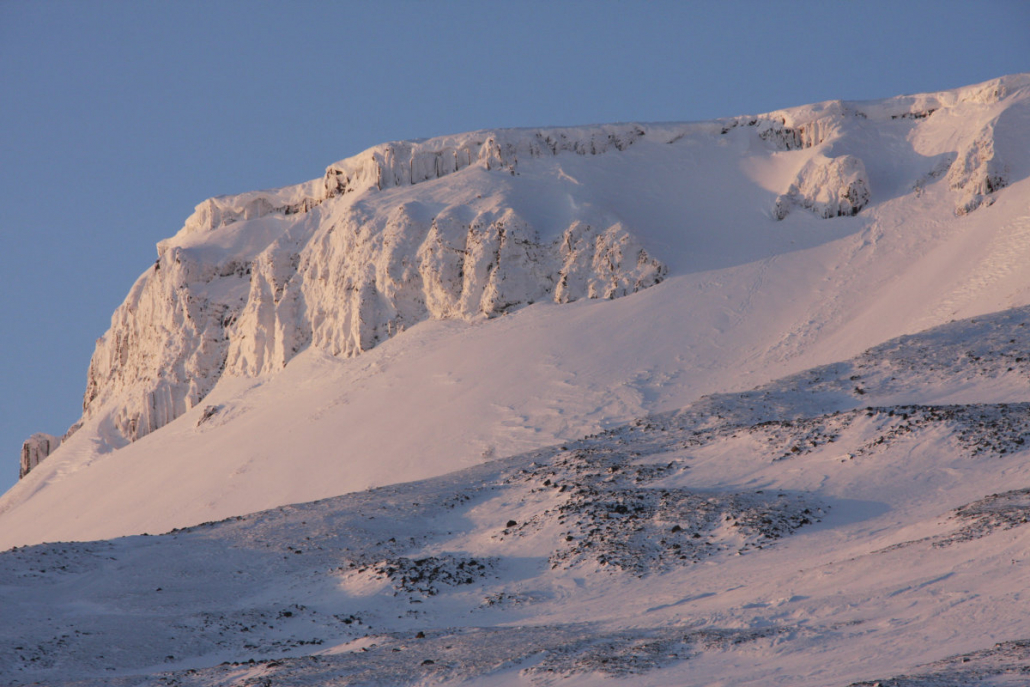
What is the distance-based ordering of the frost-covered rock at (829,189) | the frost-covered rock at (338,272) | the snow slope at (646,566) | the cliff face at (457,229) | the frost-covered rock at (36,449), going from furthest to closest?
1. the frost-covered rock at (36,449)
2. the frost-covered rock at (829,189)
3. the frost-covered rock at (338,272)
4. the cliff face at (457,229)
5. the snow slope at (646,566)

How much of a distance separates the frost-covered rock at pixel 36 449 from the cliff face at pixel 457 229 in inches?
8.0

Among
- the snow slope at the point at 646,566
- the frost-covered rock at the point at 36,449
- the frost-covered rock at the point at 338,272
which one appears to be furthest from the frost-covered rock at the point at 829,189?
the frost-covered rock at the point at 36,449

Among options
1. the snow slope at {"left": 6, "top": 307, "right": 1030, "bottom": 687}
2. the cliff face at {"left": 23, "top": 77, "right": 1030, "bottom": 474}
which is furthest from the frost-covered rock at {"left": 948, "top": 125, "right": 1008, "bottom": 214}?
the snow slope at {"left": 6, "top": 307, "right": 1030, "bottom": 687}

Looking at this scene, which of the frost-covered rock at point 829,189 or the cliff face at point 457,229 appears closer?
the cliff face at point 457,229

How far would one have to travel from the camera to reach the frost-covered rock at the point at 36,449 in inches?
3511

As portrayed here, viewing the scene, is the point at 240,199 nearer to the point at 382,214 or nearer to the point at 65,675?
the point at 382,214

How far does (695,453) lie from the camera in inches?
A: 1400

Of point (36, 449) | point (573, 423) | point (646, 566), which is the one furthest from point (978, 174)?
point (36, 449)

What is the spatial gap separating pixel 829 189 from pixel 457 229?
954 inches

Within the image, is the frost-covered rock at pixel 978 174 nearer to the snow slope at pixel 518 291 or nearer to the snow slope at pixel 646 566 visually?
the snow slope at pixel 518 291

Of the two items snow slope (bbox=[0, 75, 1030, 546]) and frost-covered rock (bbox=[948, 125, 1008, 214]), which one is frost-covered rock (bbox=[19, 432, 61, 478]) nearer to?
snow slope (bbox=[0, 75, 1030, 546])

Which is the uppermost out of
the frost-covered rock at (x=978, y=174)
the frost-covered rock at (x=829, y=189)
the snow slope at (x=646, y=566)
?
the frost-covered rock at (x=829, y=189)

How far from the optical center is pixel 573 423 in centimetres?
5106

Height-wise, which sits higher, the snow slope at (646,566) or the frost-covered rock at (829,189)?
the frost-covered rock at (829,189)
